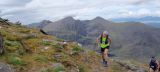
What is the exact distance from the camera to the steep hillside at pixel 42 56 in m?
22.6

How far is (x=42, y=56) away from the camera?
25281 mm

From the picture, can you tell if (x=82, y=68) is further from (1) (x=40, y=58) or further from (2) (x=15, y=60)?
(2) (x=15, y=60)

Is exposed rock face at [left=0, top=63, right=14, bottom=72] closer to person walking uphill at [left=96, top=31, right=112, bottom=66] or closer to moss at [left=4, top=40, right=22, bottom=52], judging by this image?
moss at [left=4, top=40, right=22, bottom=52]

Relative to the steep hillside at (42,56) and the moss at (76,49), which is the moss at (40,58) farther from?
the moss at (76,49)

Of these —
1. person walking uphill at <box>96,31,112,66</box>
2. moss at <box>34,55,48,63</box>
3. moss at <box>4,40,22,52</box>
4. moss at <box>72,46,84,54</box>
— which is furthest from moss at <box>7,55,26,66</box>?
person walking uphill at <box>96,31,112,66</box>

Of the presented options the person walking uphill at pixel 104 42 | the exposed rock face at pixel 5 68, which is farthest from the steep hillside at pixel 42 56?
the person walking uphill at pixel 104 42

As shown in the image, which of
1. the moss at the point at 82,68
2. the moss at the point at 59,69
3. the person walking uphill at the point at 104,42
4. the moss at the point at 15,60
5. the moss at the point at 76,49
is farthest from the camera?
the person walking uphill at the point at 104,42

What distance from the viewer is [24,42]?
28031 mm

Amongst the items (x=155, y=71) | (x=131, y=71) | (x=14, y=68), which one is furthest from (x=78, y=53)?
(x=155, y=71)

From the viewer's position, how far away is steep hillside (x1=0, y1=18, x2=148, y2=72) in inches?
891

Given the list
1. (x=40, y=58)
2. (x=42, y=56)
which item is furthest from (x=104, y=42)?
(x=40, y=58)

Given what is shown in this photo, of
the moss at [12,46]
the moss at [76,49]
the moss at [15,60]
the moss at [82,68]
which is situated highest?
the moss at [12,46]

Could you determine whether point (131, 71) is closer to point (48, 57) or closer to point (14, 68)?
point (48, 57)

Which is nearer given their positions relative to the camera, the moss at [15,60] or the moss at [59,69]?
the moss at [15,60]
